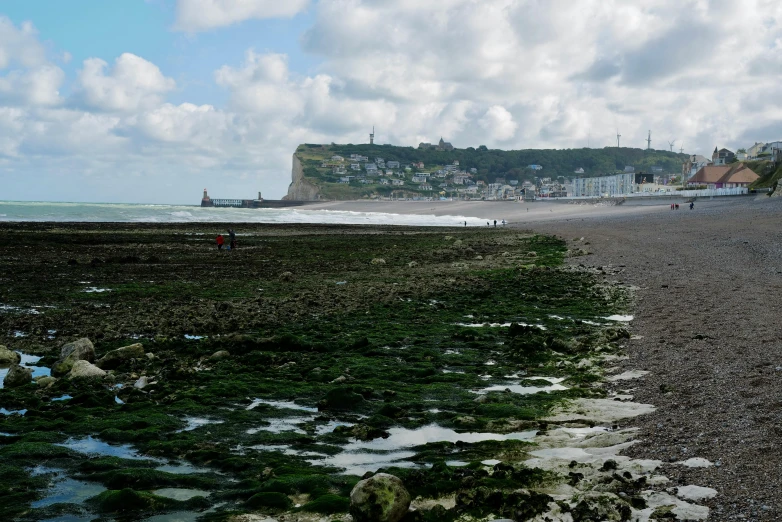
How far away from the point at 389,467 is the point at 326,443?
0.99 metres

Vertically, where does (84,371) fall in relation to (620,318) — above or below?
above

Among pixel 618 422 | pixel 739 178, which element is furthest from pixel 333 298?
pixel 739 178

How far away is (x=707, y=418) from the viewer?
680 centimetres

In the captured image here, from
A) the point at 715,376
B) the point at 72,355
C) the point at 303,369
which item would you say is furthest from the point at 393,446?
the point at 72,355

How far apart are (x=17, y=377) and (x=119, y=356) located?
59.2 inches

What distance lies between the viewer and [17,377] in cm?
902

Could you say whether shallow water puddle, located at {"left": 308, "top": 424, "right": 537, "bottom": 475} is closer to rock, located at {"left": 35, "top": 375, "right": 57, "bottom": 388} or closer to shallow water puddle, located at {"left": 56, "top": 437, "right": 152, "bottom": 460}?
shallow water puddle, located at {"left": 56, "top": 437, "right": 152, "bottom": 460}

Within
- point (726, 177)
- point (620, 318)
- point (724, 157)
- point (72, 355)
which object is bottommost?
point (620, 318)

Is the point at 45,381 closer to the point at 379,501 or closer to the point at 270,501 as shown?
the point at 270,501

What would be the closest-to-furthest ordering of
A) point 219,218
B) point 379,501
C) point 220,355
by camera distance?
1. point 379,501
2. point 220,355
3. point 219,218

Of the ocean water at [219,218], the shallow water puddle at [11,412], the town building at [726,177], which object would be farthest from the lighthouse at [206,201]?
the shallow water puddle at [11,412]

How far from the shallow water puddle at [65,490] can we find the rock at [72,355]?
148 inches

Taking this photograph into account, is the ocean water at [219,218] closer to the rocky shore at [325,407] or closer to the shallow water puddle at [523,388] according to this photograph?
the rocky shore at [325,407]

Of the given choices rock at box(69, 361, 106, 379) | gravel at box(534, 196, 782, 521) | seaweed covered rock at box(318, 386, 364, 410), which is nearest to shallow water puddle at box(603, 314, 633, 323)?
gravel at box(534, 196, 782, 521)
